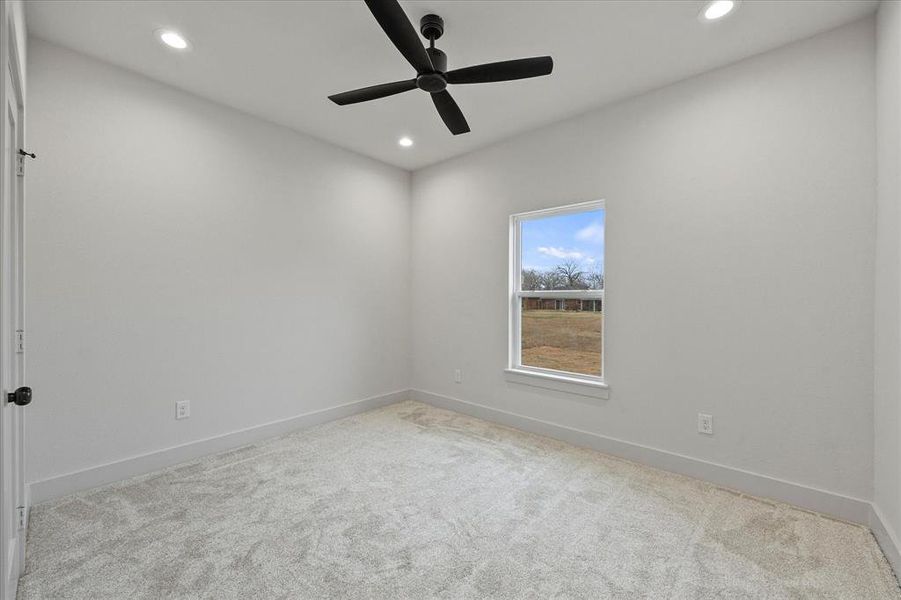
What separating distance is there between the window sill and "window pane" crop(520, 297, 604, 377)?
118 millimetres

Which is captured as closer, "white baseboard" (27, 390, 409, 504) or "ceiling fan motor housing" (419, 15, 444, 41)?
"ceiling fan motor housing" (419, 15, 444, 41)

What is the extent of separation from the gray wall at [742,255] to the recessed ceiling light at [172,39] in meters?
2.58

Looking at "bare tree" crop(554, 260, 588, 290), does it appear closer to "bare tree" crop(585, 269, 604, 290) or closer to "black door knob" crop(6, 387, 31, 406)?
"bare tree" crop(585, 269, 604, 290)

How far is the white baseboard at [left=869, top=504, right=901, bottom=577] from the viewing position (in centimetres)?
190

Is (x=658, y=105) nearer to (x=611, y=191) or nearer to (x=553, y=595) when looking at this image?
(x=611, y=191)

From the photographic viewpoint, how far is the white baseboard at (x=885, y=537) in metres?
1.90

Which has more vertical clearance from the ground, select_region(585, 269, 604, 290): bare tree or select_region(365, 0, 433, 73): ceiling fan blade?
select_region(365, 0, 433, 73): ceiling fan blade

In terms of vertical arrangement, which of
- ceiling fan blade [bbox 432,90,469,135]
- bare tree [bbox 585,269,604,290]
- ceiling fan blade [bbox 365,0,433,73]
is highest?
ceiling fan blade [bbox 365,0,433,73]

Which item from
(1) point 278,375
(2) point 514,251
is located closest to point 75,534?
(1) point 278,375

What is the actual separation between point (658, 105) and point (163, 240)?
3.59 meters

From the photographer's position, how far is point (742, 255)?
2666 millimetres

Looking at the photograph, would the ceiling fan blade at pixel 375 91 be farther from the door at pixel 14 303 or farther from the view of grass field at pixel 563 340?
the view of grass field at pixel 563 340

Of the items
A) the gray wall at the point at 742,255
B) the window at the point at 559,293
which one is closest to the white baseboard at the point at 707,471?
the gray wall at the point at 742,255

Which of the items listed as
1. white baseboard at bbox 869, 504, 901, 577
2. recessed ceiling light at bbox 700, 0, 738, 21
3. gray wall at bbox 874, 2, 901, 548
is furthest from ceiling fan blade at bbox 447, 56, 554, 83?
white baseboard at bbox 869, 504, 901, 577
